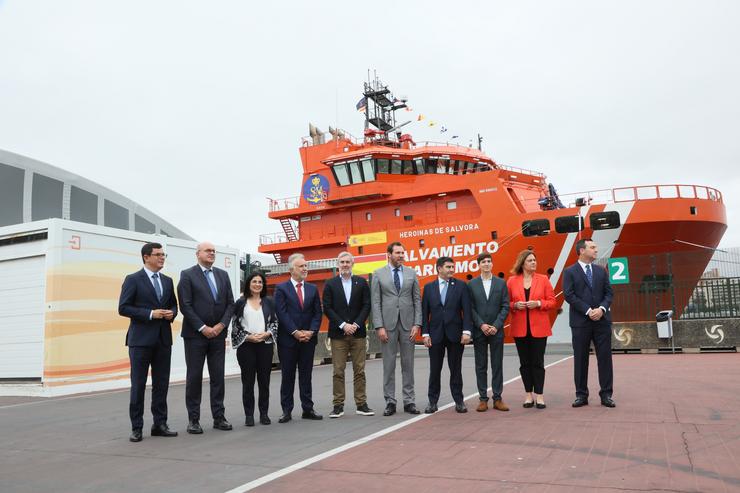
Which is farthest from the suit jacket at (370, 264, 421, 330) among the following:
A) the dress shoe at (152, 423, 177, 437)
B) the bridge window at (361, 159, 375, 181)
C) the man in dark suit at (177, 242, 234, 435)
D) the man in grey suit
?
the bridge window at (361, 159, 375, 181)

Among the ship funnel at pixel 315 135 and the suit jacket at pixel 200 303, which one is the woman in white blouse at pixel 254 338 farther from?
the ship funnel at pixel 315 135

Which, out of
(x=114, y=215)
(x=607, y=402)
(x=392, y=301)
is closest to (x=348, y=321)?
(x=392, y=301)

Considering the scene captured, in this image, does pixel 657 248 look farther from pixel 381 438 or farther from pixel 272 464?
pixel 272 464

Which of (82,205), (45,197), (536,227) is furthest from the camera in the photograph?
(82,205)

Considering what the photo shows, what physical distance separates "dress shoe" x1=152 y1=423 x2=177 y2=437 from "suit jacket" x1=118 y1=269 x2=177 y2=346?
0.73m

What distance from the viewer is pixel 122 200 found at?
38375 mm

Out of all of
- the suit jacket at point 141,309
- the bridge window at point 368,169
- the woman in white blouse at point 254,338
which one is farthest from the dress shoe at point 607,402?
the bridge window at point 368,169

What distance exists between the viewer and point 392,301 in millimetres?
6234

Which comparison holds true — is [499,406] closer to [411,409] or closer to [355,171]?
[411,409]

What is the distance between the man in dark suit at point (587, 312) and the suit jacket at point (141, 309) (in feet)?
13.3

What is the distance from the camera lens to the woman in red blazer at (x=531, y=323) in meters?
6.10

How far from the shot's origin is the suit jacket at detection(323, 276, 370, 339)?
6.14 m

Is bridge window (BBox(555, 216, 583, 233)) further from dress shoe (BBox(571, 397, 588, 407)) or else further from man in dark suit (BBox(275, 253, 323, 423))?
man in dark suit (BBox(275, 253, 323, 423))

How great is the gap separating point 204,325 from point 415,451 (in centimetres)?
239
